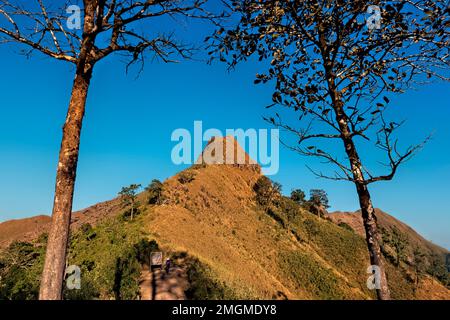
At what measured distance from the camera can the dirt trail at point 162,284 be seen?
19516 millimetres

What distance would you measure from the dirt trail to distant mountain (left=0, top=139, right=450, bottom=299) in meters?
0.35

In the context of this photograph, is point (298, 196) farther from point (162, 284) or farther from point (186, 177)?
point (162, 284)

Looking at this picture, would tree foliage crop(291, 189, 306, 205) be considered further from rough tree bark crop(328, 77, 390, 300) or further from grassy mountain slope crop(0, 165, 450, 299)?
rough tree bark crop(328, 77, 390, 300)

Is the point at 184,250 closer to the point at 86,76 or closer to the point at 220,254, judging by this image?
the point at 220,254

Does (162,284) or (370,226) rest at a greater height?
(370,226)

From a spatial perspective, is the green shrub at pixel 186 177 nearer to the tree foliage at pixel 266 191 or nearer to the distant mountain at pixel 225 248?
the distant mountain at pixel 225 248

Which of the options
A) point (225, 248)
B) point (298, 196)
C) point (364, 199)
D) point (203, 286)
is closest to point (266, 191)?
point (298, 196)

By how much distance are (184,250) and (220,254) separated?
7990 millimetres

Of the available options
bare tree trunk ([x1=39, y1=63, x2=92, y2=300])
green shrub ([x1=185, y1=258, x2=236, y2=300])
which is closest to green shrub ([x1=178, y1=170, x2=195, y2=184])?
green shrub ([x1=185, y1=258, x2=236, y2=300])

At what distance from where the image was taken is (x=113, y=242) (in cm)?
3444

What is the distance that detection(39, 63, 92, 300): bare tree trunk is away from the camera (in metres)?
4.23

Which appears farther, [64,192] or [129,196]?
[129,196]

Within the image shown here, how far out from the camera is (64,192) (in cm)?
460

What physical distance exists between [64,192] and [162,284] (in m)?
18.9
